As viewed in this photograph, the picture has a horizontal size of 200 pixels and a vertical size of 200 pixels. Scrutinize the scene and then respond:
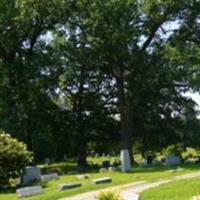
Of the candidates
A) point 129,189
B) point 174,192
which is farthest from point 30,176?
point 174,192

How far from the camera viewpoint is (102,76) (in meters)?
48.1

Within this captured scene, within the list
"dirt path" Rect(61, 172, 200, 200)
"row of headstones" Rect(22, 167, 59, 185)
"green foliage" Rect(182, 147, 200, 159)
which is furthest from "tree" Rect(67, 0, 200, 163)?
"dirt path" Rect(61, 172, 200, 200)

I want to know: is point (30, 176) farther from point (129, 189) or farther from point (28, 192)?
point (129, 189)

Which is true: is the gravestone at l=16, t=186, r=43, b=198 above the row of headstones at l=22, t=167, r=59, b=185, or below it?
below

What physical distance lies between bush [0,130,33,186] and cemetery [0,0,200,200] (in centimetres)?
898

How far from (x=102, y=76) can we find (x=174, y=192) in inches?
1180

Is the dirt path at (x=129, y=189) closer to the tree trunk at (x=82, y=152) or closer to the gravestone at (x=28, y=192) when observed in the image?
the gravestone at (x=28, y=192)

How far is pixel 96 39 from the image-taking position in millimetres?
43438

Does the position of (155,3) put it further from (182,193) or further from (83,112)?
(182,193)

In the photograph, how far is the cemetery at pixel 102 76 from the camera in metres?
42.7

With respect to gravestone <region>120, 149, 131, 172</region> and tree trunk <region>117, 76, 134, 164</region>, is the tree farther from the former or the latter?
gravestone <region>120, 149, 131, 172</region>

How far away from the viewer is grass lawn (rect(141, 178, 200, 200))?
1723 cm

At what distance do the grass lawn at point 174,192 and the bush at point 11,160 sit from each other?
8.15m

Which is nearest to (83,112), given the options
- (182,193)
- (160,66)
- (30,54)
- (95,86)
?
(95,86)
